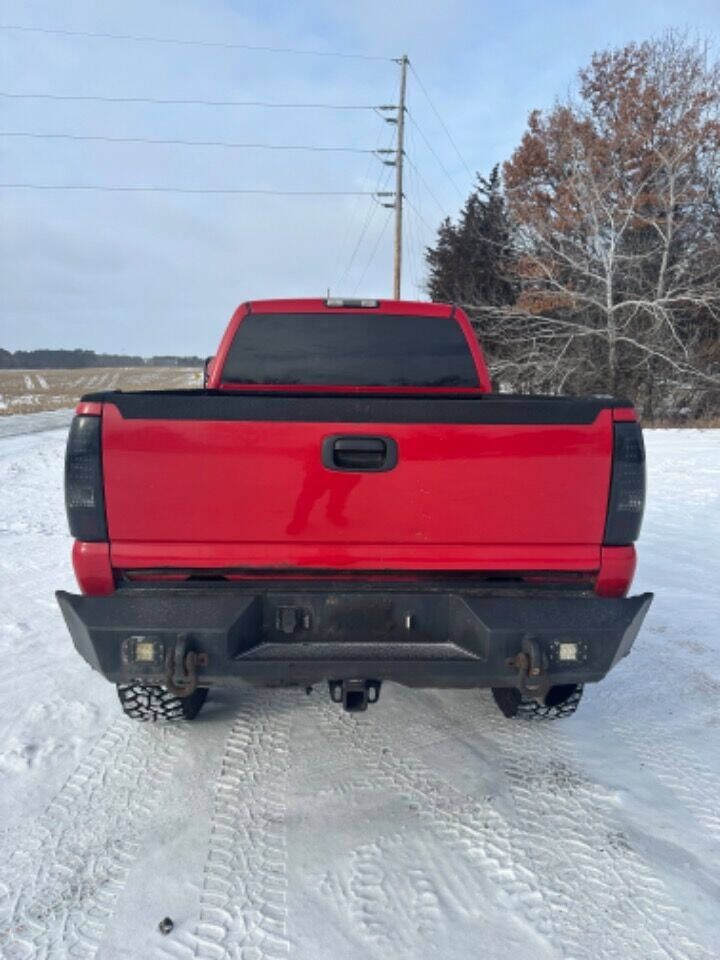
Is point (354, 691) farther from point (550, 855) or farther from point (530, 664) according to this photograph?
point (550, 855)

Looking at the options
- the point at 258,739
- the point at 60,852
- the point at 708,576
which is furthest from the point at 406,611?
the point at 708,576

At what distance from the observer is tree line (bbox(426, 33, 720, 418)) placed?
23406 millimetres

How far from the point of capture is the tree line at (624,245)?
23406mm

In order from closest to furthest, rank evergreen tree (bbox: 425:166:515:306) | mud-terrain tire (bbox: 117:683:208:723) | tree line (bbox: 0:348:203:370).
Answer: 1. mud-terrain tire (bbox: 117:683:208:723)
2. evergreen tree (bbox: 425:166:515:306)
3. tree line (bbox: 0:348:203:370)

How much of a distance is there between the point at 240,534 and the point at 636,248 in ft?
84.4

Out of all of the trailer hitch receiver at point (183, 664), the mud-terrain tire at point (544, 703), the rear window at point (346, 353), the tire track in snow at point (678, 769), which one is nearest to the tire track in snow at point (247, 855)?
the trailer hitch receiver at point (183, 664)

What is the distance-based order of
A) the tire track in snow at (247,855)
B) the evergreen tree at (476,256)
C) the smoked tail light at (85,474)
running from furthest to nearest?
1. the evergreen tree at (476,256)
2. the smoked tail light at (85,474)
3. the tire track in snow at (247,855)

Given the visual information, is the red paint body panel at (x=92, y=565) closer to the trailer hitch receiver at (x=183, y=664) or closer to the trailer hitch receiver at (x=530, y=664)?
the trailer hitch receiver at (x=183, y=664)

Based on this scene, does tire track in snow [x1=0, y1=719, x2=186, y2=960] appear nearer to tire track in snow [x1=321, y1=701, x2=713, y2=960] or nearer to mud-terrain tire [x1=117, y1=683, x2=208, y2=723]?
mud-terrain tire [x1=117, y1=683, x2=208, y2=723]

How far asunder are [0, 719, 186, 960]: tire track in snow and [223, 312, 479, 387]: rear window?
2.06m

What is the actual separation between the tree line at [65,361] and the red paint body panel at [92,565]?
115 metres

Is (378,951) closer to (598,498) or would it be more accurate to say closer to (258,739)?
(258,739)

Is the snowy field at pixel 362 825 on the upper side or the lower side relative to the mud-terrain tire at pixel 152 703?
lower

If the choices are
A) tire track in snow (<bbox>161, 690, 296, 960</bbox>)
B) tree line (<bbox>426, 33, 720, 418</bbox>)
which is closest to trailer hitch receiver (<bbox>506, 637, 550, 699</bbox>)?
tire track in snow (<bbox>161, 690, 296, 960</bbox>)
